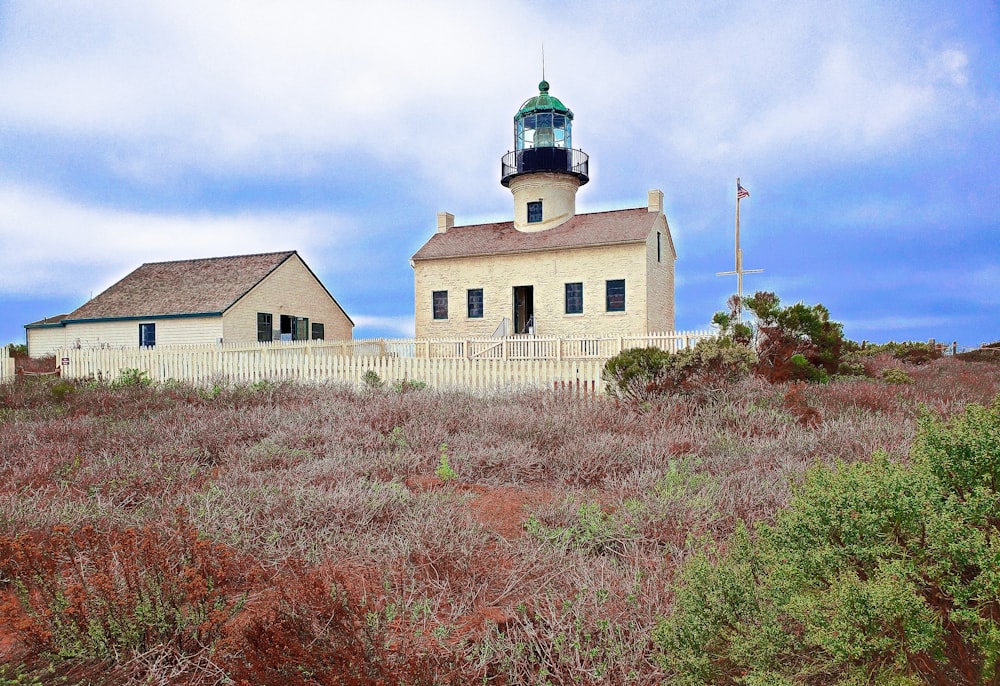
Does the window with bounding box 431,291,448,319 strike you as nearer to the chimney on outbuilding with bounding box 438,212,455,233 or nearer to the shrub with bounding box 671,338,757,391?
the chimney on outbuilding with bounding box 438,212,455,233

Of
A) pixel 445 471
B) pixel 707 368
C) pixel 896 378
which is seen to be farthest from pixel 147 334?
pixel 896 378

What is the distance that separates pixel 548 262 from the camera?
92.0 ft

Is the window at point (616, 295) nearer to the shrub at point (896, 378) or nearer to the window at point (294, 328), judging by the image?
the shrub at point (896, 378)

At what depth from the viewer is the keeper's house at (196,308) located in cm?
2894

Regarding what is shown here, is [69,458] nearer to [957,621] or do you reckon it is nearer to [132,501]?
[132,501]

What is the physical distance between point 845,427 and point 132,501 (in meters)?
7.20

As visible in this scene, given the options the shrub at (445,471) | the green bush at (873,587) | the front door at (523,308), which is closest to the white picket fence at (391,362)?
the front door at (523,308)

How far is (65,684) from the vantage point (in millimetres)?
2988

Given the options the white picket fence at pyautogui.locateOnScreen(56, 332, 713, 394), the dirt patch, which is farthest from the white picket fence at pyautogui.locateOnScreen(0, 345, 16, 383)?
the dirt patch

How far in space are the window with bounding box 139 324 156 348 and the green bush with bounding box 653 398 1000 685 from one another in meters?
31.5

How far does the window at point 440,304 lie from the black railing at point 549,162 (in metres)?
6.06

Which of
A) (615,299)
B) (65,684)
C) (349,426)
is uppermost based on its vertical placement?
(615,299)

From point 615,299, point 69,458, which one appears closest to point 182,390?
point 69,458

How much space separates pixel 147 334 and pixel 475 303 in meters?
14.8
